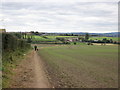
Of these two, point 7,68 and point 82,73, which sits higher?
point 7,68

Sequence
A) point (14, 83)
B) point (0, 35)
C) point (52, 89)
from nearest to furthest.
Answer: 1. point (52, 89)
2. point (14, 83)
3. point (0, 35)

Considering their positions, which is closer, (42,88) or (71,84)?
(42,88)

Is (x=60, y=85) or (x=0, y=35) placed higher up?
(x=0, y=35)

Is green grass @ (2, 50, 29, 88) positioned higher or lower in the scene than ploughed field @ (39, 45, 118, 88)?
higher

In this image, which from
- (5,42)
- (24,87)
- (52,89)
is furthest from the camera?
(5,42)

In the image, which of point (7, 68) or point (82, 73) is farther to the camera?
point (7, 68)

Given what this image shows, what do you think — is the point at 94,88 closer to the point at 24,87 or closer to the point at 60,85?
the point at 60,85

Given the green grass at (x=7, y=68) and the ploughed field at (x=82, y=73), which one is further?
the ploughed field at (x=82, y=73)

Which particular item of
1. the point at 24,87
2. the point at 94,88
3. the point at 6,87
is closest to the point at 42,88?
the point at 24,87

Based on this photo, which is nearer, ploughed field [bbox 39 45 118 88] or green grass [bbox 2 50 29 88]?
green grass [bbox 2 50 29 88]

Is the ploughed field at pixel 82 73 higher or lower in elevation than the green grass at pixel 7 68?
lower

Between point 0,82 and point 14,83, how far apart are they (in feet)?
3.42

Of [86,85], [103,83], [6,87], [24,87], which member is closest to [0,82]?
[6,87]

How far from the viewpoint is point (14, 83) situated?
11094mm
